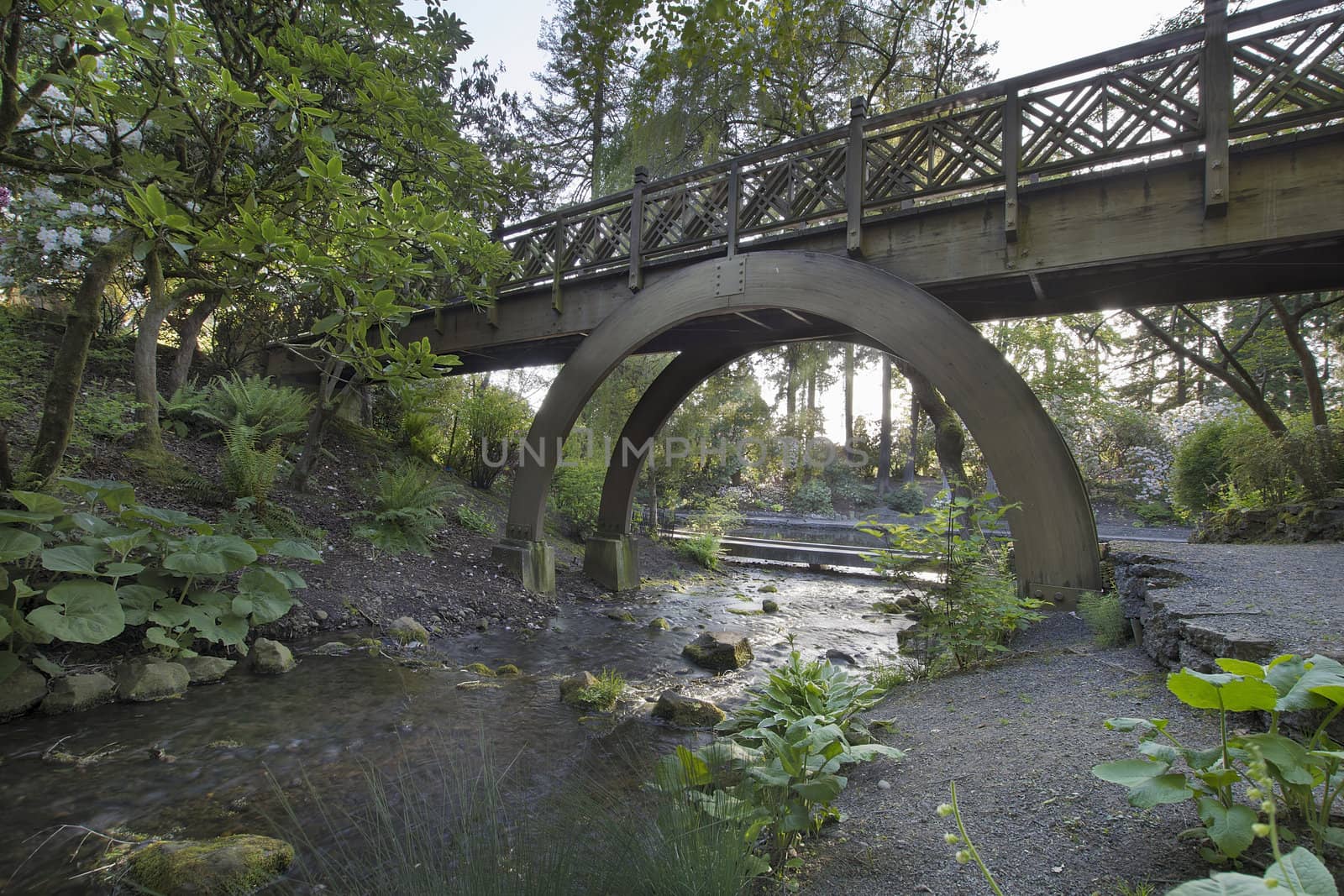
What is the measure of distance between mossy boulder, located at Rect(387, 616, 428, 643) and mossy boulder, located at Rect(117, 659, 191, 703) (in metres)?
1.56

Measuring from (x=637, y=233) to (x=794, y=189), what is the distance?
1.75 m

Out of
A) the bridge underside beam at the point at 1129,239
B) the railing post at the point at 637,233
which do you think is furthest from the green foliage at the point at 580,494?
the bridge underside beam at the point at 1129,239

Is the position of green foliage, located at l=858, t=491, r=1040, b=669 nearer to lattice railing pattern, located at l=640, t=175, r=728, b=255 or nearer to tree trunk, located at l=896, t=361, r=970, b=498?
lattice railing pattern, located at l=640, t=175, r=728, b=255

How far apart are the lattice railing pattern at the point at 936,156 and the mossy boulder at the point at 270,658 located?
18.1ft

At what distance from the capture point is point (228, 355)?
9.52m

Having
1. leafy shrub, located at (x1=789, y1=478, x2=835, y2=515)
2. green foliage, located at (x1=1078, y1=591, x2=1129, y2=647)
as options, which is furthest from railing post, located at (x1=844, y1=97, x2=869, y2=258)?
leafy shrub, located at (x1=789, y1=478, x2=835, y2=515)

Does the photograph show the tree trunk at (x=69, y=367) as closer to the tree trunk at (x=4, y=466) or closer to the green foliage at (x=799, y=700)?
the tree trunk at (x=4, y=466)

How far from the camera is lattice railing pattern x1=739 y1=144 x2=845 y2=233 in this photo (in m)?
5.65

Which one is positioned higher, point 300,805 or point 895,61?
point 895,61

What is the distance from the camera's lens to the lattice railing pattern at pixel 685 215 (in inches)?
249

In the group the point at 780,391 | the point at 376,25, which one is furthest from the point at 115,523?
the point at 780,391

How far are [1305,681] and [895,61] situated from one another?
1097 centimetres

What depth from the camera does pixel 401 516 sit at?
671 centimetres

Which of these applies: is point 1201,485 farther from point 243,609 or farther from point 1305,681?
point 243,609
